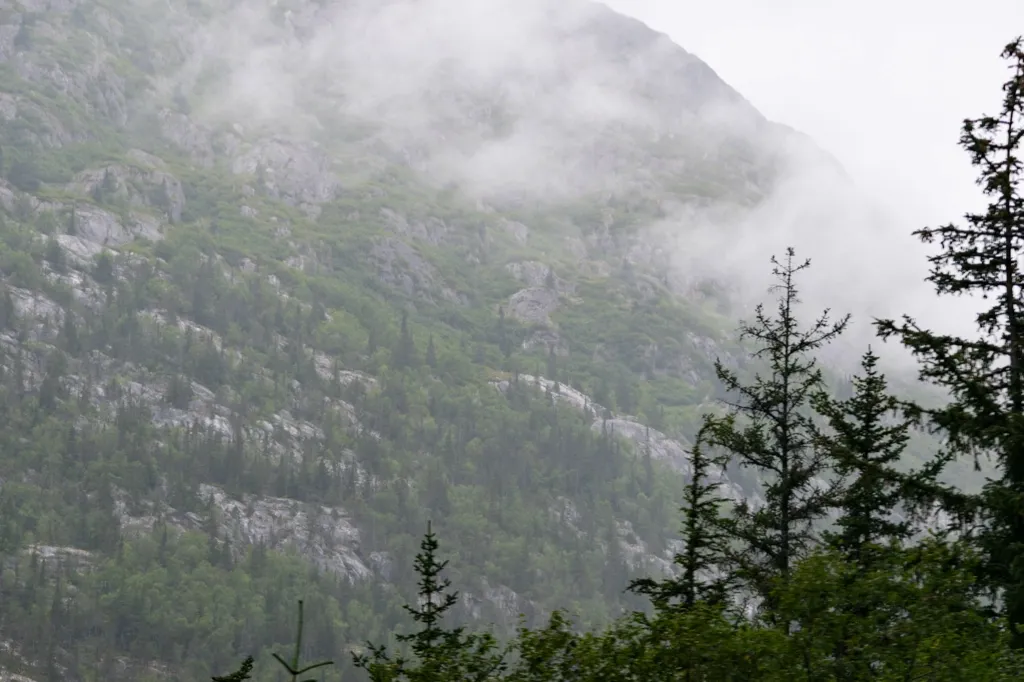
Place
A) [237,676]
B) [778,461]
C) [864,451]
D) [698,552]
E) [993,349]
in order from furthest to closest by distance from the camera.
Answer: [698,552]
[778,461]
[864,451]
[993,349]
[237,676]

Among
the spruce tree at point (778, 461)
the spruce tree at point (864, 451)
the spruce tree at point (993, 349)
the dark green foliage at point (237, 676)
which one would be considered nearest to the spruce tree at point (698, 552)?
the spruce tree at point (778, 461)

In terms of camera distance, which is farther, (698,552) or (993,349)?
(698,552)

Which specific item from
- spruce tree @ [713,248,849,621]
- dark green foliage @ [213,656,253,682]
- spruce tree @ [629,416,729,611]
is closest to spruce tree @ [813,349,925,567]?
spruce tree @ [713,248,849,621]

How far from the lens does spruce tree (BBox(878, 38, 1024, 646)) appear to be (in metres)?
20.7

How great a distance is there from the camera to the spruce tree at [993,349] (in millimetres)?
20688

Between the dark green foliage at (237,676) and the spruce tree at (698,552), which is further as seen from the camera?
the spruce tree at (698,552)

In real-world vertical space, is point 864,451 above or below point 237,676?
above

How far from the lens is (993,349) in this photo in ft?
71.2

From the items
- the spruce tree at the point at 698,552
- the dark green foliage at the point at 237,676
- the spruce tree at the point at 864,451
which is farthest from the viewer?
the spruce tree at the point at 698,552

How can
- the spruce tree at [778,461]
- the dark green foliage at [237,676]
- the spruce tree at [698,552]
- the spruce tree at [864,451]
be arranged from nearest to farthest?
the dark green foliage at [237,676] → the spruce tree at [864,451] → the spruce tree at [778,461] → the spruce tree at [698,552]

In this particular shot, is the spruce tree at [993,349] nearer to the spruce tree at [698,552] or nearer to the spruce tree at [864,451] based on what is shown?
the spruce tree at [864,451]

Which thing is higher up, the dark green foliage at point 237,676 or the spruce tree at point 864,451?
the spruce tree at point 864,451

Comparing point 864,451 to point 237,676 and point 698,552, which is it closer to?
point 698,552

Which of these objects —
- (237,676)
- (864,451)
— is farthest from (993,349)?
(237,676)
